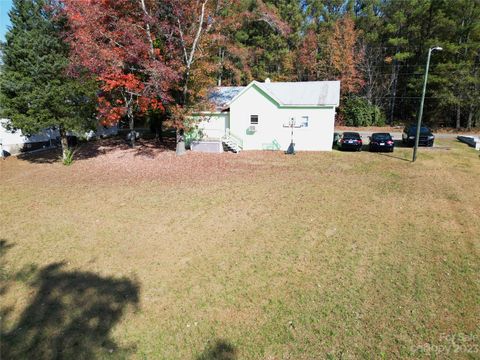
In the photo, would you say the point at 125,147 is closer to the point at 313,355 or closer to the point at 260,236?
the point at 260,236

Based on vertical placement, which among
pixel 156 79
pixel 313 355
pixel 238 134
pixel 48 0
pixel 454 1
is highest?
pixel 454 1

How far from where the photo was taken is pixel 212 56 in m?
24.6

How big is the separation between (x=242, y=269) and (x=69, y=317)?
4.01 meters

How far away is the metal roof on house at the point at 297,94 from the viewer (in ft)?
75.4

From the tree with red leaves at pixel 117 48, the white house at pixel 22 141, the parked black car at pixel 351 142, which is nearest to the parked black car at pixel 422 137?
the parked black car at pixel 351 142

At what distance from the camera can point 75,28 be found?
17969mm

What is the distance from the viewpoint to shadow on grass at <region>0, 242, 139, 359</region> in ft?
17.3

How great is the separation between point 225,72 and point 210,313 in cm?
4016

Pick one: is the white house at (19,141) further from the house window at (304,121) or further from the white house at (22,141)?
the house window at (304,121)

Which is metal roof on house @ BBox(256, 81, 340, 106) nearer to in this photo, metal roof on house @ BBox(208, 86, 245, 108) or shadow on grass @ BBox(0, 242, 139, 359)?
metal roof on house @ BBox(208, 86, 245, 108)

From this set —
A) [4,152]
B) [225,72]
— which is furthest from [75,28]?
[225,72]

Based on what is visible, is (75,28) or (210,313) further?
(75,28)

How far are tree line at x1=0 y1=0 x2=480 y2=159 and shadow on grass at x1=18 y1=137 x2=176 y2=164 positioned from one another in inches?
93.9

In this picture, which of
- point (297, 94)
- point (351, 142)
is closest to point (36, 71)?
point (297, 94)
